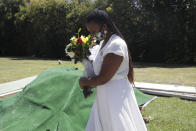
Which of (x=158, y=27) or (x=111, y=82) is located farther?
(x=158, y=27)

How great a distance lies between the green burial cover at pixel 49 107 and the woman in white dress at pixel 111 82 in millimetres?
1446

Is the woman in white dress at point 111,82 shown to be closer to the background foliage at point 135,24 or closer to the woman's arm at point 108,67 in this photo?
the woman's arm at point 108,67

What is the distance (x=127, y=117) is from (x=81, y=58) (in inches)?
26.3

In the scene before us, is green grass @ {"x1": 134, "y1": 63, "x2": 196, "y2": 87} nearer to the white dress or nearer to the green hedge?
the green hedge

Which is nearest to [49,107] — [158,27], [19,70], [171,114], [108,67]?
[108,67]

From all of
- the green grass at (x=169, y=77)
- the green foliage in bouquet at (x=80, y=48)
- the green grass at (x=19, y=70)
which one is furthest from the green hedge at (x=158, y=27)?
the green foliage in bouquet at (x=80, y=48)

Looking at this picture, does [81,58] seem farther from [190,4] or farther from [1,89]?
[190,4]

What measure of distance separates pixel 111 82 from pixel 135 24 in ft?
51.4

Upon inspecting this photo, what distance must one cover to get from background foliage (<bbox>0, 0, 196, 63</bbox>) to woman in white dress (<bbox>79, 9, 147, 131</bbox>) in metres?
14.6

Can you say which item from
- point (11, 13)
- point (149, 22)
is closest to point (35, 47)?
point (11, 13)

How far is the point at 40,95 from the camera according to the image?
141 inches

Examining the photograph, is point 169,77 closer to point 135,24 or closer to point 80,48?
point 80,48

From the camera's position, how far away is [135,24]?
16.8m

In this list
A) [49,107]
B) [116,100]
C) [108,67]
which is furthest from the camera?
[49,107]
